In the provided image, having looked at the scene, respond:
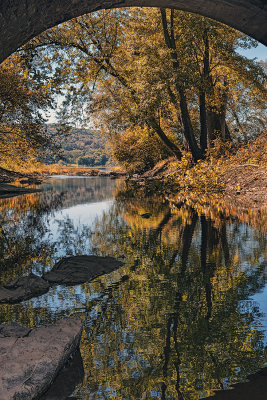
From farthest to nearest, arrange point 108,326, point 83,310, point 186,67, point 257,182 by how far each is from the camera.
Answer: point 186,67 → point 257,182 → point 83,310 → point 108,326

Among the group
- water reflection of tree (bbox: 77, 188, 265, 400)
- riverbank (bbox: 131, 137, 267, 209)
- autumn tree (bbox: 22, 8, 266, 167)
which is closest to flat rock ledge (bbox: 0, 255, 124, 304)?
water reflection of tree (bbox: 77, 188, 265, 400)

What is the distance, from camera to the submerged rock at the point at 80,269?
482cm

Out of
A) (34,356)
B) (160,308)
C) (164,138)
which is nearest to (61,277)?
(160,308)

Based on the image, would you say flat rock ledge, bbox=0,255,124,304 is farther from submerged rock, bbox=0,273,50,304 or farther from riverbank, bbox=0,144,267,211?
riverbank, bbox=0,144,267,211

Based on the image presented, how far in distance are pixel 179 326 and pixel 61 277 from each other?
2.12 metres

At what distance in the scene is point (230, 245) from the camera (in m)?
6.47

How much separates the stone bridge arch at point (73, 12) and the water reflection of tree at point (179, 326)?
272 cm

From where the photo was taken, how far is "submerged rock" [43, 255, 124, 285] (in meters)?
4.82

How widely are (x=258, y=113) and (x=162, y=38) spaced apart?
2259cm

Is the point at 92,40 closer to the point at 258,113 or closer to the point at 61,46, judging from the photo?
the point at 61,46

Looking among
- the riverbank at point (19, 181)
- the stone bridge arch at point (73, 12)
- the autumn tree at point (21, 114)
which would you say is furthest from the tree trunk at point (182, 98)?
the stone bridge arch at point (73, 12)

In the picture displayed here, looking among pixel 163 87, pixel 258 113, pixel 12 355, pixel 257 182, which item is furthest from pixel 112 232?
pixel 258 113

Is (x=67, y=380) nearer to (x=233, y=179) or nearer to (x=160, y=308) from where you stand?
(x=160, y=308)

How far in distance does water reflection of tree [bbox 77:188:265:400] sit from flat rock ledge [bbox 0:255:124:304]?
0.46 m
